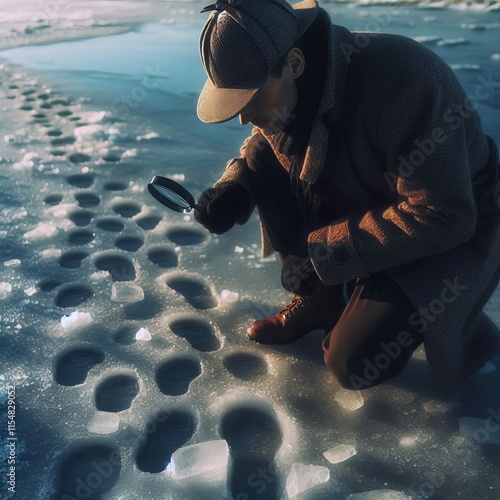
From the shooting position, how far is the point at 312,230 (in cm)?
175

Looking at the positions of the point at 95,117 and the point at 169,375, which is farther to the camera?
the point at 95,117

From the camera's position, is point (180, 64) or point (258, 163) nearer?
point (258, 163)

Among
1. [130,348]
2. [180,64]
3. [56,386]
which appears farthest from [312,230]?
[180,64]

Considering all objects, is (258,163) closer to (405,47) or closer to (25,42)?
(405,47)

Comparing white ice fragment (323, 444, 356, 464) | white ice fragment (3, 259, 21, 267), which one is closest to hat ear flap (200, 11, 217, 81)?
white ice fragment (323, 444, 356, 464)

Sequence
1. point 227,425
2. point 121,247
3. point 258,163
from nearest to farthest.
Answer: point 227,425
point 258,163
point 121,247

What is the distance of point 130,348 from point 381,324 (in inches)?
32.2

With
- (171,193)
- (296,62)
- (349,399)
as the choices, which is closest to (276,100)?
(296,62)

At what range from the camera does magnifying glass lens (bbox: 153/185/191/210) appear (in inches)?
71.9

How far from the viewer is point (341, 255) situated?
59.6 inches

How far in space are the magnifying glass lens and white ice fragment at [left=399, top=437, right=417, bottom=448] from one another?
0.94 metres

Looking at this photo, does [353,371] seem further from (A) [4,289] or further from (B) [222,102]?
(A) [4,289]

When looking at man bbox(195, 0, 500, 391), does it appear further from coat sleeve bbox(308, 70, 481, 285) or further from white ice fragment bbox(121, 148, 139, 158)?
white ice fragment bbox(121, 148, 139, 158)

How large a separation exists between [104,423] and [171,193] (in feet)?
2.35
